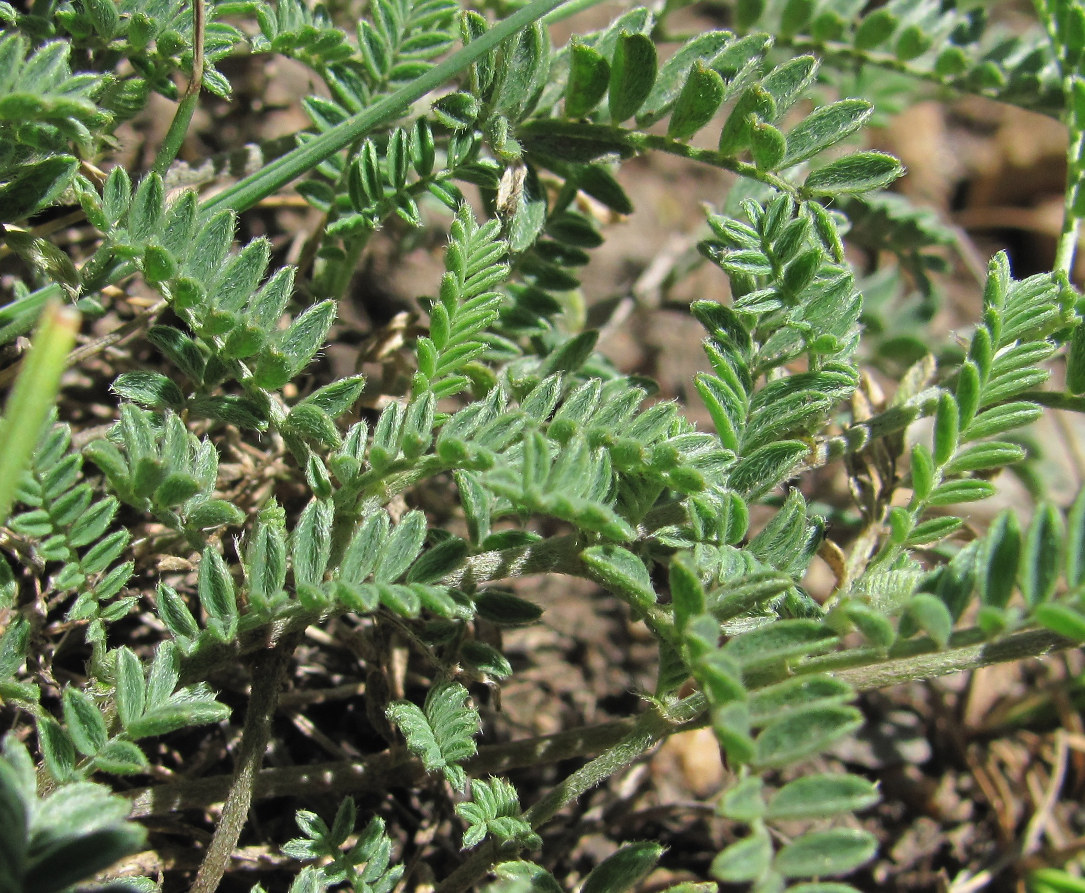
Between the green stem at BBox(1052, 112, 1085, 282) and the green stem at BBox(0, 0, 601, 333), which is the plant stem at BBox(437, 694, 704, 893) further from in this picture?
the green stem at BBox(1052, 112, 1085, 282)

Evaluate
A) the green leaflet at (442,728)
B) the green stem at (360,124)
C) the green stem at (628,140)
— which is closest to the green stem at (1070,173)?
the green stem at (628,140)

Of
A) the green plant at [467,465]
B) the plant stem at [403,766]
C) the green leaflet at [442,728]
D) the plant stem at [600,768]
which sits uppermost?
the green plant at [467,465]

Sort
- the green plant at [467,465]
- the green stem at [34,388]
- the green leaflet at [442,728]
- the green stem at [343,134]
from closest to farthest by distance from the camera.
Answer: the green stem at [34,388]
the green plant at [467,465]
the green leaflet at [442,728]
the green stem at [343,134]

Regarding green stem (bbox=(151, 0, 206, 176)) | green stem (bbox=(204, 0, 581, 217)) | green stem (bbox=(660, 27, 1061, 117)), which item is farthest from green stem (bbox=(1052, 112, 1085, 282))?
green stem (bbox=(151, 0, 206, 176))

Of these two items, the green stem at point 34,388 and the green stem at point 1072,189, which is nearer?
the green stem at point 34,388

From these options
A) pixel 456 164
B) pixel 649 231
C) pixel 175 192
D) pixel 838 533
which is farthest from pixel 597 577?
pixel 649 231

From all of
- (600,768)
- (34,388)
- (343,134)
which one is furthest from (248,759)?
(343,134)

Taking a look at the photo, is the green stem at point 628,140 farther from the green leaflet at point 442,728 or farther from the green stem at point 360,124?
the green leaflet at point 442,728

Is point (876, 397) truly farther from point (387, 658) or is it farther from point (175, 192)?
point (175, 192)
